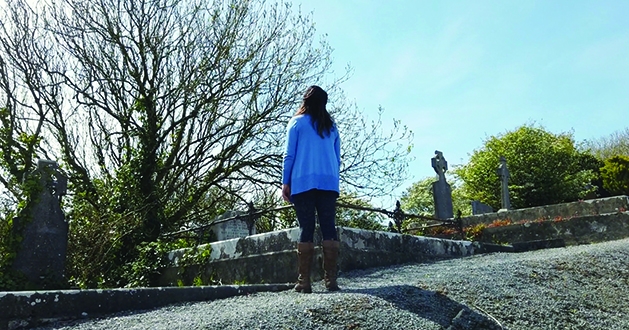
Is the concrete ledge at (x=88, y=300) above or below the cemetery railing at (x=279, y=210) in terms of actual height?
below

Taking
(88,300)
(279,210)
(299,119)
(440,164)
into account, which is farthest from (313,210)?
(440,164)

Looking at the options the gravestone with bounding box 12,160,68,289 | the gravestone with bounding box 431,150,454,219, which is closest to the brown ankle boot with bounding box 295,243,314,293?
the gravestone with bounding box 12,160,68,289

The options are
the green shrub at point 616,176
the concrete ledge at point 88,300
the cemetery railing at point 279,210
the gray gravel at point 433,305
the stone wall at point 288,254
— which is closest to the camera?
the gray gravel at point 433,305

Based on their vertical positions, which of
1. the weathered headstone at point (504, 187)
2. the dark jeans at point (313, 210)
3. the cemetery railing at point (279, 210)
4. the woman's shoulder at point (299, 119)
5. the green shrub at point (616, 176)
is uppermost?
the green shrub at point (616, 176)

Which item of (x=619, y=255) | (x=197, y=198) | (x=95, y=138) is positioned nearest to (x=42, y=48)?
(x=95, y=138)

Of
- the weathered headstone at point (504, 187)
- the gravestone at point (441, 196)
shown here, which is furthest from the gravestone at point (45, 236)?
the weathered headstone at point (504, 187)

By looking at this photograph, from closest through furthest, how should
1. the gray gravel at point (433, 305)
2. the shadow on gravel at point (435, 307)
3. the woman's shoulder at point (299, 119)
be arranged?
the gray gravel at point (433, 305) → the shadow on gravel at point (435, 307) → the woman's shoulder at point (299, 119)

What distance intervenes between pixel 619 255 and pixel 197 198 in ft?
29.0

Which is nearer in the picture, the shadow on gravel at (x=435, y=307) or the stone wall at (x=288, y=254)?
the shadow on gravel at (x=435, y=307)

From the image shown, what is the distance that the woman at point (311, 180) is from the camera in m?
5.59

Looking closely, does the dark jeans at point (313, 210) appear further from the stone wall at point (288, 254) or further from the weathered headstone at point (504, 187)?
the weathered headstone at point (504, 187)

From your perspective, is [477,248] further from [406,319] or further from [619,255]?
[406,319]

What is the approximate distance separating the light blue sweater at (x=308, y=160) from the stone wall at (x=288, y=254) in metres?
1.90

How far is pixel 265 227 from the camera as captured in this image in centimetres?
1555
